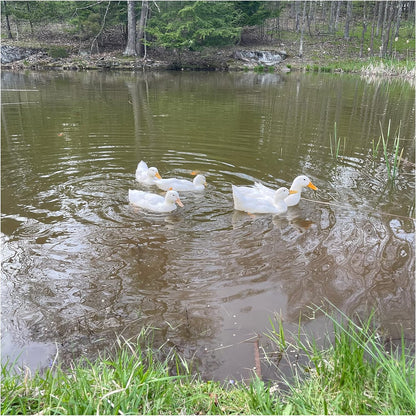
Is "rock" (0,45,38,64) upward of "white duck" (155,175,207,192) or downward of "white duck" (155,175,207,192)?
upward

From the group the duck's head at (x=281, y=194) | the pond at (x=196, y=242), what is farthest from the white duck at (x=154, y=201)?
the duck's head at (x=281, y=194)

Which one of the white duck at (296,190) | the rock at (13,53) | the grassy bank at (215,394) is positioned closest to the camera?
the grassy bank at (215,394)

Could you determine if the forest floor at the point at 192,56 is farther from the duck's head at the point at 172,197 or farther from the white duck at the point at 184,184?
the duck's head at the point at 172,197

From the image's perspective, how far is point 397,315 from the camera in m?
3.96

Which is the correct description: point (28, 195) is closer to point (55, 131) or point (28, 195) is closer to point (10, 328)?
point (10, 328)

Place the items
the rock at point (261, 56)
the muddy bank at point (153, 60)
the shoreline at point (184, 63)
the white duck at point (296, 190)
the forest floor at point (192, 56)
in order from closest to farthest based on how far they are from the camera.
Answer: the white duck at point (296, 190) < the shoreline at point (184, 63) < the muddy bank at point (153, 60) < the forest floor at point (192, 56) < the rock at point (261, 56)

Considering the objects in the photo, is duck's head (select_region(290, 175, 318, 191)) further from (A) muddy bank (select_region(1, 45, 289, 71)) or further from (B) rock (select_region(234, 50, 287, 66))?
(B) rock (select_region(234, 50, 287, 66))

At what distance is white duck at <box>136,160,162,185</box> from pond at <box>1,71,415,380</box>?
187mm

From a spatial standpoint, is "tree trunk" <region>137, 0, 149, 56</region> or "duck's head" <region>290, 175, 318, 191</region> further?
"tree trunk" <region>137, 0, 149, 56</region>

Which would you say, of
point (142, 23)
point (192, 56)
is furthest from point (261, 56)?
point (142, 23)

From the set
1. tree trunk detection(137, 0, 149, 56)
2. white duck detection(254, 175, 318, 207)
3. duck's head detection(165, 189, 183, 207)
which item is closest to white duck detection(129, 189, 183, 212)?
duck's head detection(165, 189, 183, 207)

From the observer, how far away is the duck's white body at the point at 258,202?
6.35m

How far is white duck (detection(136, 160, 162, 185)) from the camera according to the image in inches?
287

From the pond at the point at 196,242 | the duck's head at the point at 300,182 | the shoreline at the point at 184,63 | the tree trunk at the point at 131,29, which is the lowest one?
the pond at the point at 196,242
